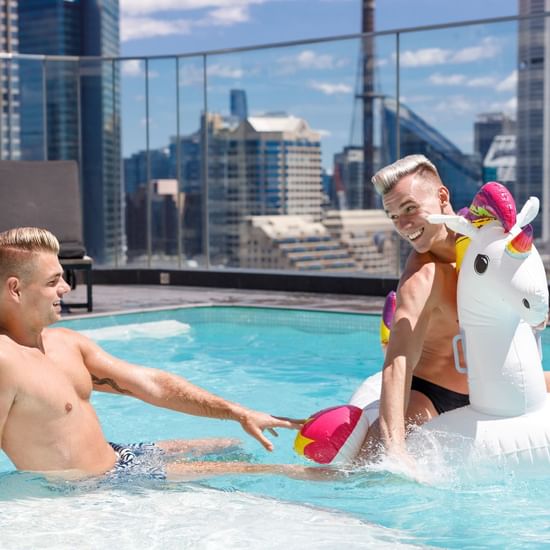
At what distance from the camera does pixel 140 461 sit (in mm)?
2873

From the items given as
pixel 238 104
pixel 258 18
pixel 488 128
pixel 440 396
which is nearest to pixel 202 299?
pixel 238 104

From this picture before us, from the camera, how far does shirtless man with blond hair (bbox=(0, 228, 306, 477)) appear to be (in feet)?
7.85

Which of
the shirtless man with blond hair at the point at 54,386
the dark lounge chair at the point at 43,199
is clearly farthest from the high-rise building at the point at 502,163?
the shirtless man with blond hair at the point at 54,386

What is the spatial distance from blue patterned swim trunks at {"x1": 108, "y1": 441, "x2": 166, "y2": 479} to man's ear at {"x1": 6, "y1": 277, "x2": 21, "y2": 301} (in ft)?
2.11

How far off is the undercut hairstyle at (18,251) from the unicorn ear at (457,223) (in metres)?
1.11

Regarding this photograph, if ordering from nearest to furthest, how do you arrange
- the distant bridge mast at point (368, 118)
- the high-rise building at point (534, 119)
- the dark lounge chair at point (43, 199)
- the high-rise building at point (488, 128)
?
the dark lounge chair at point (43, 199)
the high-rise building at point (534, 119)
the high-rise building at point (488, 128)
the distant bridge mast at point (368, 118)

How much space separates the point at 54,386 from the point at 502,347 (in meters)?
1.26

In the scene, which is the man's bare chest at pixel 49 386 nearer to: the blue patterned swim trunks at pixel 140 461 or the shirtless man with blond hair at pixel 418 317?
the blue patterned swim trunks at pixel 140 461

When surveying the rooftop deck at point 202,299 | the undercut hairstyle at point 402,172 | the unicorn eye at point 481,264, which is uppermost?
the undercut hairstyle at point 402,172

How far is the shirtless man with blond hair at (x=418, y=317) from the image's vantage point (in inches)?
108

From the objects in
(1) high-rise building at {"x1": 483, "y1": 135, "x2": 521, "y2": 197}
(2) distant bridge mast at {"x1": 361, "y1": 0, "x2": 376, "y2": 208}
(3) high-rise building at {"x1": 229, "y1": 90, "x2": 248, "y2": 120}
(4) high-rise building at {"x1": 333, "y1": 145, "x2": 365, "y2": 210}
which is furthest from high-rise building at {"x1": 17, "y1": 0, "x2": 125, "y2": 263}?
(1) high-rise building at {"x1": 483, "y1": 135, "x2": 521, "y2": 197}

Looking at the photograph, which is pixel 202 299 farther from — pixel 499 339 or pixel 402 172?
pixel 499 339

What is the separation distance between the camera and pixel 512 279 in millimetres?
2674

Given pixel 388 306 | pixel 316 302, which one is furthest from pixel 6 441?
pixel 316 302
